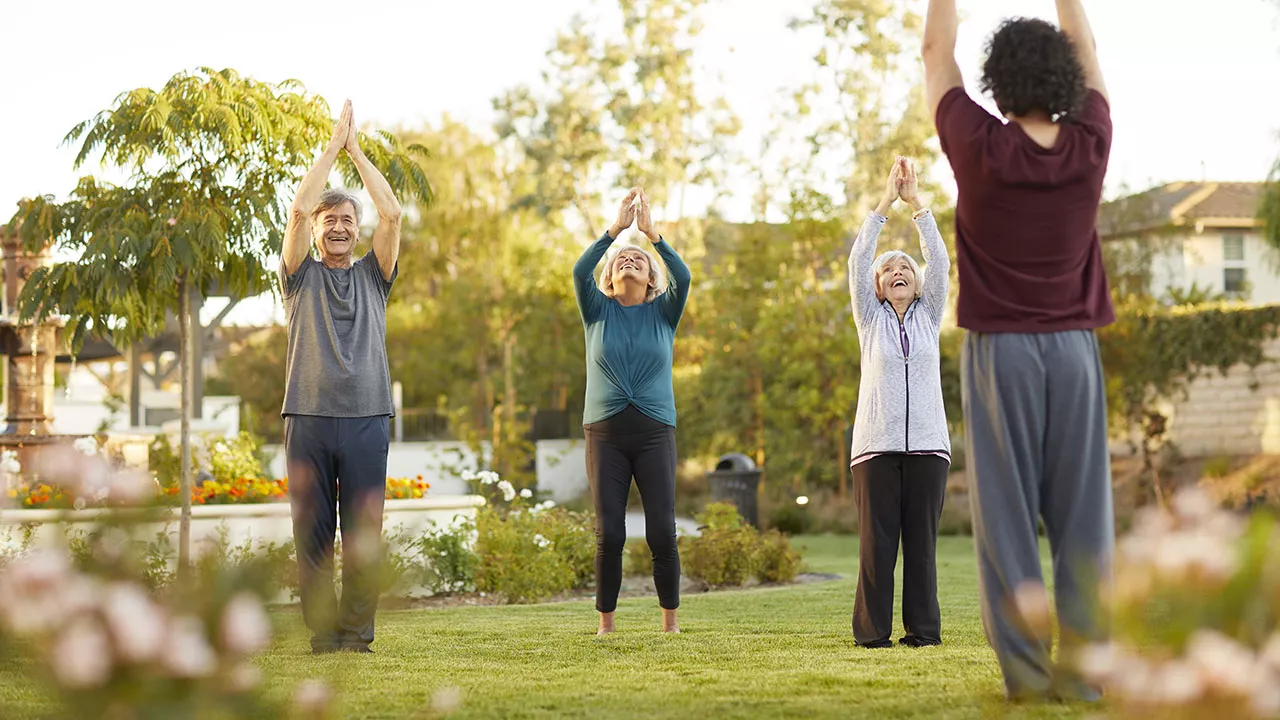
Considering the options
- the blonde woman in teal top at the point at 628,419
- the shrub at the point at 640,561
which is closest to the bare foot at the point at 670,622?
the blonde woman in teal top at the point at 628,419

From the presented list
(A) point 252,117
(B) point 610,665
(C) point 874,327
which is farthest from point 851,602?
(A) point 252,117

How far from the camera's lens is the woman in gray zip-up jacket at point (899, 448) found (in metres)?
5.52

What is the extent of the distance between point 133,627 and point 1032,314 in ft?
8.20

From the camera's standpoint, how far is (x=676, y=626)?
6.22m

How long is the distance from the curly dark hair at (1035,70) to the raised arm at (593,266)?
249 centimetres

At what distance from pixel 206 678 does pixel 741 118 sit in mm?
32697

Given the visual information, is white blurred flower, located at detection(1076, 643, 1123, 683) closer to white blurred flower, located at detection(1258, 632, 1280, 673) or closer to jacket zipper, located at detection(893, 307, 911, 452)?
white blurred flower, located at detection(1258, 632, 1280, 673)

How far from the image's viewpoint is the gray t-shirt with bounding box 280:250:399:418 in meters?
5.32

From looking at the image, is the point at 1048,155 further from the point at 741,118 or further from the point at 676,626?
the point at 741,118

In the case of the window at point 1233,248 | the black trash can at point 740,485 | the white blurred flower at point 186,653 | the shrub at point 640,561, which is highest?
the window at point 1233,248

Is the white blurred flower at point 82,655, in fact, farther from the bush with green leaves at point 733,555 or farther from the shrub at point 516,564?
the bush with green leaves at point 733,555

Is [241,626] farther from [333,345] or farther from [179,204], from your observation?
[179,204]

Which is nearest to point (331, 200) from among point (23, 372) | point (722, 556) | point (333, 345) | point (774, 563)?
point (333, 345)

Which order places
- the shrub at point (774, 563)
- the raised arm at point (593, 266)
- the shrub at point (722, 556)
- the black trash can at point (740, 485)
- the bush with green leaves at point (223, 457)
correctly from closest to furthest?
1. the raised arm at point (593, 266)
2. the shrub at point (722, 556)
3. the shrub at point (774, 563)
4. the bush with green leaves at point (223, 457)
5. the black trash can at point (740, 485)
